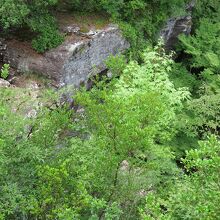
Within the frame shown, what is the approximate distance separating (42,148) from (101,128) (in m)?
1.39

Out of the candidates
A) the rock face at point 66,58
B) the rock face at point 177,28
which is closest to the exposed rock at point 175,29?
the rock face at point 177,28

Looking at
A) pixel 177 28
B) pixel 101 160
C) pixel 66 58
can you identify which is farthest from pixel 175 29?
pixel 101 160

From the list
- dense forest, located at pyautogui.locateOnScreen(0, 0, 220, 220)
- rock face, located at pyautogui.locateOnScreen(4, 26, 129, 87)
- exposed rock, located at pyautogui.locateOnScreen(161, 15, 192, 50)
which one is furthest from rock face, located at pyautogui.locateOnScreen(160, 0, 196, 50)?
dense forest, located at pyautogui.locateOnScreen(0, 0, 220, 220)

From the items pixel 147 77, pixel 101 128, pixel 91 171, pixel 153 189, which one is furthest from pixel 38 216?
pixel 147 77

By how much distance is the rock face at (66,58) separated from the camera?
1305 centimetres

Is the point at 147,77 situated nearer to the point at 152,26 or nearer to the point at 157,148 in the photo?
the point at 157,148

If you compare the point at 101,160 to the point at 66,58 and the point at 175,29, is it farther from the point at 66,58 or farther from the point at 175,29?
the point at 175,29

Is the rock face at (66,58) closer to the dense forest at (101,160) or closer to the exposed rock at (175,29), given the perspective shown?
the dense forest at (101,160)

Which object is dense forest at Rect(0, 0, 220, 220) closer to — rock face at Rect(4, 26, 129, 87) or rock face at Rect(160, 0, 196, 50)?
rock face at Rect(4, 26, 129, 87)

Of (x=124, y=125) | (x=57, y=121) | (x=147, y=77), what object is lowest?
(x=147, y=77)

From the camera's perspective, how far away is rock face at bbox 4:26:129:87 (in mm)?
13055

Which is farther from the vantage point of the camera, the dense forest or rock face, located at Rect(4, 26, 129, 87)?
rock face, located at Rect(4, 26, 129, 87)

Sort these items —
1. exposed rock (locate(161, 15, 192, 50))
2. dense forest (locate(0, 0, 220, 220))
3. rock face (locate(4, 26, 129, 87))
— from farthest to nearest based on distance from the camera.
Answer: exposed rock (locate(161, 15, 192, 50)) < rock face (locate(4, 26, 129, 87)) < dense forest (locate(0, 0, 220, 220))

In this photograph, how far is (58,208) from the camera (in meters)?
6.61
